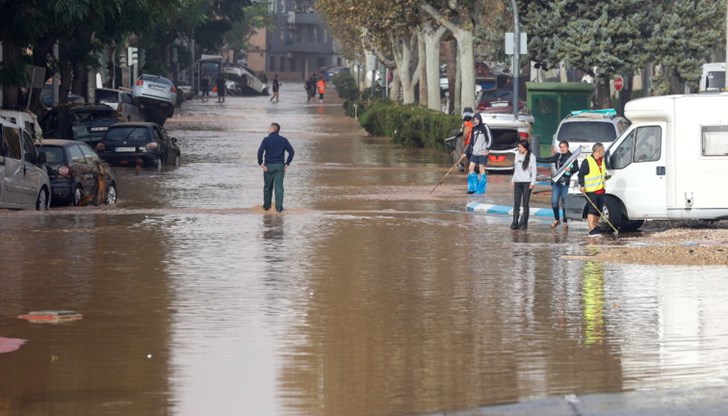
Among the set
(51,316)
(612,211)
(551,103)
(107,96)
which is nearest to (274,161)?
(612,211)

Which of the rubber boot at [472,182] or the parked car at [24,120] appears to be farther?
the parked car at [24,120]

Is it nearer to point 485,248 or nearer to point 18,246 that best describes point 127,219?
point 18,246

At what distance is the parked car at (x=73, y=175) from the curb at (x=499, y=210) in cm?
702

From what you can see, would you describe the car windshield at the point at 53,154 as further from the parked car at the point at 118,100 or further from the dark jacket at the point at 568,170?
the parked car at the point at 118,100

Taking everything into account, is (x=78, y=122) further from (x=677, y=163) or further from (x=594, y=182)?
(x=677, y=163)

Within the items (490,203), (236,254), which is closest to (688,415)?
(236,254)

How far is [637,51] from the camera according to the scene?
173 ft

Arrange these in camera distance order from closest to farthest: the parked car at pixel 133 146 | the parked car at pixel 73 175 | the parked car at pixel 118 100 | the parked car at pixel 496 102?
1. the parked car at pixel 73 175
2. the parked car at pixel 133 146
3. the parked car at pixel 118 100
4. the parked car at pixel 496 102

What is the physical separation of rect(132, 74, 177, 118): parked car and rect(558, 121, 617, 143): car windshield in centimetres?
3327

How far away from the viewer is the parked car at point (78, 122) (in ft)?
142

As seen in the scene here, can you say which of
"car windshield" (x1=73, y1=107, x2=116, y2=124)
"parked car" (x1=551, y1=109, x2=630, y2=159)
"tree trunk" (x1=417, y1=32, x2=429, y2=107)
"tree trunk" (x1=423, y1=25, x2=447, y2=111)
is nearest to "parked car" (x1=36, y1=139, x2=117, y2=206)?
"parked car" (x1=551, y1=109, x2=630, y2=159)

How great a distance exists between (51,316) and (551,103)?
3470 cm

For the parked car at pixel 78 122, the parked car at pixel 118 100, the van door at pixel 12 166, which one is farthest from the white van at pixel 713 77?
the van door at pixel 12 166

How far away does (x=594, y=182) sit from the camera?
23453mm
